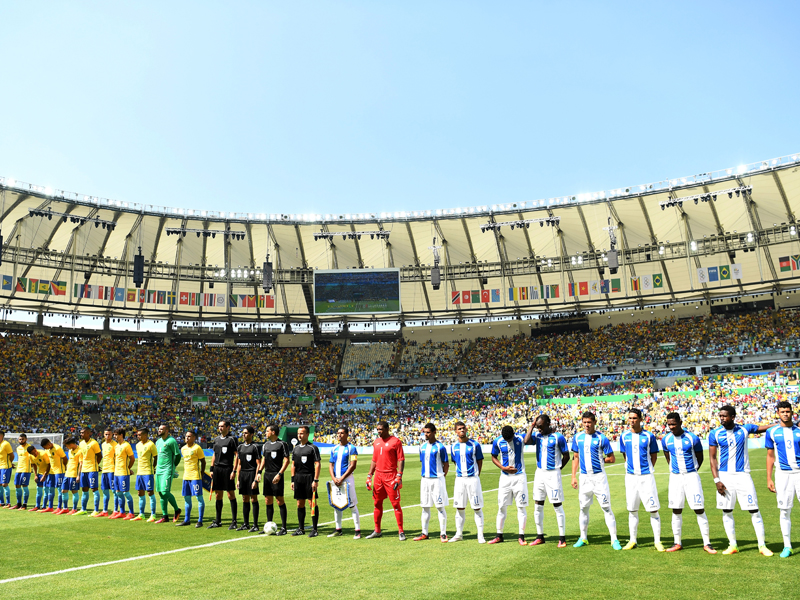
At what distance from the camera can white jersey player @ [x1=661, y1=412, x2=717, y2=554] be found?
28.7 ft

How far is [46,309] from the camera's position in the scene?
48.8 metres

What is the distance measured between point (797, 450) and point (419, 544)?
559cm

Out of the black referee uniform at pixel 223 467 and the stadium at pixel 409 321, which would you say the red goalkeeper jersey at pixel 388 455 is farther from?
the stadium at pixel 409 321

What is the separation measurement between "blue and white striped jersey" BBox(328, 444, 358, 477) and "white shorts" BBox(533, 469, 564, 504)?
3.08 metres

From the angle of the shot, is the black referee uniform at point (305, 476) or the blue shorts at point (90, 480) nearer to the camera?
the black referee uniform at point (305, 476)

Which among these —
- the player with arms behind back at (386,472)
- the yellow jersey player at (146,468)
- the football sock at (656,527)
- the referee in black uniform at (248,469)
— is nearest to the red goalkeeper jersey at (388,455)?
the player with arms behind back at (386,472)

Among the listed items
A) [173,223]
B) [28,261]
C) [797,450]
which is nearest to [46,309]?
[28,261]

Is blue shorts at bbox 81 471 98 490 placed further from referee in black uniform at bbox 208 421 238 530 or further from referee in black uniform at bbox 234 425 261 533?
referee in black uniform at bbox 234 425 261 533

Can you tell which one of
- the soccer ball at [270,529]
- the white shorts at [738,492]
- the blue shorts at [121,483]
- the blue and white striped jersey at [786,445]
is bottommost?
the soccer ball at [270,529]

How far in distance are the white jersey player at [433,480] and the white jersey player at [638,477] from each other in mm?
2829

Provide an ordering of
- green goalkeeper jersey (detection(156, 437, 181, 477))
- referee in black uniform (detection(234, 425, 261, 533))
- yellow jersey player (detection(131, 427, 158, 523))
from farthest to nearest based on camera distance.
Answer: yellow jersey player (detection(131, 427, 158, 523))
green goalkeeper jersey (detection(156, 437, 181, 477))
referee in black uniform (detection(234, 425, 261, 533))

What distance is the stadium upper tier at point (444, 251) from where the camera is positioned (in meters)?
40.9

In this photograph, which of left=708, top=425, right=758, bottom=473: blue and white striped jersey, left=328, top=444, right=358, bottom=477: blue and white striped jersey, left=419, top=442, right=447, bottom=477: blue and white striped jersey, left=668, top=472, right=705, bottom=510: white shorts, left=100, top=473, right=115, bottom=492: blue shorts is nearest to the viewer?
left=708, top=425, right=758, bottom=473: blue and white striped jersey

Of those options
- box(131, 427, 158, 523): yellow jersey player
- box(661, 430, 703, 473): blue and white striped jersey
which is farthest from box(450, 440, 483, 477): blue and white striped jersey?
box(131, 427, 158, 523): yellow jersey player
